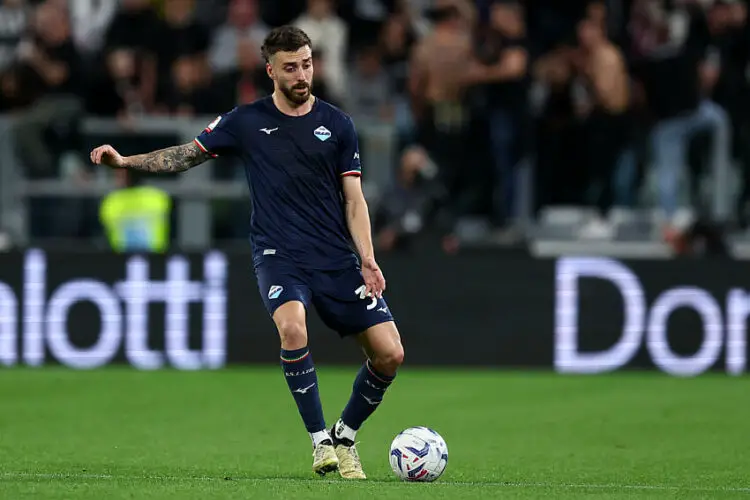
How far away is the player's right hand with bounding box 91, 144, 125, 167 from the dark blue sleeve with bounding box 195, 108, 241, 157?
19.8 inches

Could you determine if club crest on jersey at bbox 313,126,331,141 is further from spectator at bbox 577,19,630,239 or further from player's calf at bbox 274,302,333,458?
spectator at bbox 577,19,630,239

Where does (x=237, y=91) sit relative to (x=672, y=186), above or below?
above

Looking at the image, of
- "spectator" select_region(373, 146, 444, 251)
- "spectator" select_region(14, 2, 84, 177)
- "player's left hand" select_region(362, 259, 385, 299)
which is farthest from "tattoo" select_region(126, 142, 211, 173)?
"spectator" select_region(14, 2, 84, 177)

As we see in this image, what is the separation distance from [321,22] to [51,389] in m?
5.54

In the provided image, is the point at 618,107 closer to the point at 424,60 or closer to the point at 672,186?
the point at 672,186

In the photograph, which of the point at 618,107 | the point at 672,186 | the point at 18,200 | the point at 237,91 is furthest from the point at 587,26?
the point at 18,200

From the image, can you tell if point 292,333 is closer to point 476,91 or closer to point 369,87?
point 476,91

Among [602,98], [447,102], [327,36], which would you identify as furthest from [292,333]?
[327,36]

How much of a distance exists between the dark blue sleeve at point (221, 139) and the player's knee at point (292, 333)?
42.4 inches

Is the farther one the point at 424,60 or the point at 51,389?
Result: the point at 424,60

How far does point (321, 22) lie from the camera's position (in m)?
16.9

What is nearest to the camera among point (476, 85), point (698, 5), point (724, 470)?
point (724, 470)

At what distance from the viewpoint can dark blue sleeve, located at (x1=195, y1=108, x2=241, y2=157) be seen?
27.8ft

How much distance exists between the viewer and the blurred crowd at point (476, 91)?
16.2m
